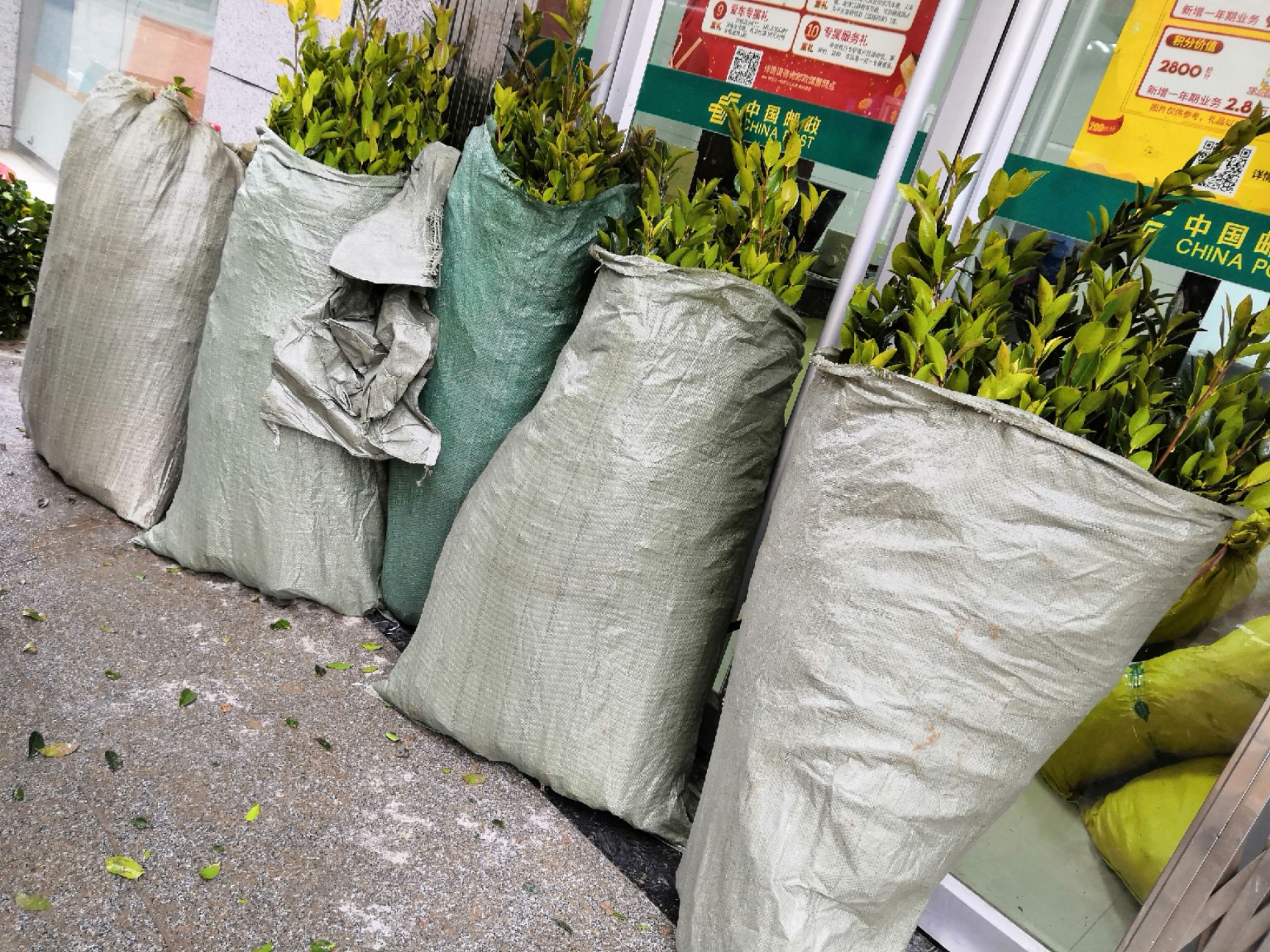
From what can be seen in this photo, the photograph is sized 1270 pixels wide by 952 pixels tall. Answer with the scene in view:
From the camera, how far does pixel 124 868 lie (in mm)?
1565

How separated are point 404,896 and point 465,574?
640 mm

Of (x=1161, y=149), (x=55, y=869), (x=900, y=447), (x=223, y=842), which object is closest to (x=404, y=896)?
(x=223, y=842)

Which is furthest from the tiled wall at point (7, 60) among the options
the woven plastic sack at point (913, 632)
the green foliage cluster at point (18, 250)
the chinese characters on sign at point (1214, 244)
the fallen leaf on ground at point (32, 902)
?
the chinese characters on sign at point (1214, 244)

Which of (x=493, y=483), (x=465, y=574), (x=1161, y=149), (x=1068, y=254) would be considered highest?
(x=1161, y=149)

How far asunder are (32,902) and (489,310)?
1.40 meters

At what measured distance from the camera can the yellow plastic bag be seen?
1.71 metres

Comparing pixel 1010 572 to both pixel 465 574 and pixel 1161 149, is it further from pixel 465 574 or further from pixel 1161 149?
pixel 465 574

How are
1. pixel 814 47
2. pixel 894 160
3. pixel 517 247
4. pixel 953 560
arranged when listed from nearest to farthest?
pixel 953 560 < pixel 894 160 < pixel 517 247 < pixel 814 47

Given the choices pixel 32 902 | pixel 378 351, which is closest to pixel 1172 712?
pixel 378 351

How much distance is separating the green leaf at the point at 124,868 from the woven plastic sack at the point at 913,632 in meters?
0.96

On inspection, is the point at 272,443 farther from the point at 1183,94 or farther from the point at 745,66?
the point at 1183,94

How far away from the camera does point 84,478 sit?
2.62m

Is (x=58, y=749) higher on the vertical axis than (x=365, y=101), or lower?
lower

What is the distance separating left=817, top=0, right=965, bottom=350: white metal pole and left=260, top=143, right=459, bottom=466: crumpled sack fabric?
93 cm
